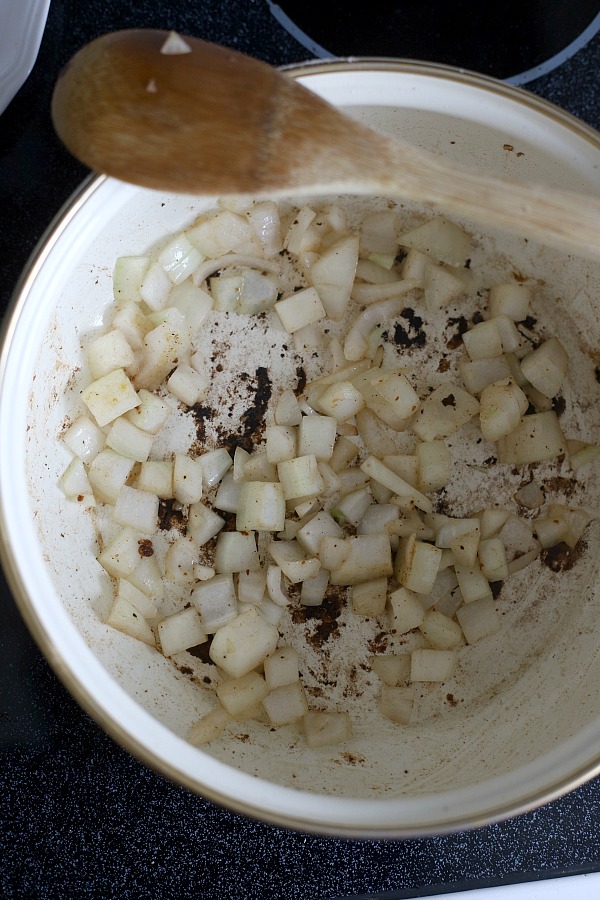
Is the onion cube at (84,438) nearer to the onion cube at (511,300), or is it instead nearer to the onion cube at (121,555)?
the onion cube at (121,555)

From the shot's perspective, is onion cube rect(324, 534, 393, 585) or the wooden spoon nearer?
the wooden spoon

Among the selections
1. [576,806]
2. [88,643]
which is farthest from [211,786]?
[576,806]

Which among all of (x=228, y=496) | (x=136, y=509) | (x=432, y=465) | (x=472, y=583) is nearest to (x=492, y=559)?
(x=472, y=583)

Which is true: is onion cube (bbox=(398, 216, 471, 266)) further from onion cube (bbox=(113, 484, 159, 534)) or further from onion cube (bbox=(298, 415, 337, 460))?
onion cube (bbox=(113, 484, 159, 534))

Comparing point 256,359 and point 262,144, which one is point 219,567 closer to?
point 256,359

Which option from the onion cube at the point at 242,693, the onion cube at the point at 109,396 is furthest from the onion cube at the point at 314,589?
the onion cube at the point at 109,396

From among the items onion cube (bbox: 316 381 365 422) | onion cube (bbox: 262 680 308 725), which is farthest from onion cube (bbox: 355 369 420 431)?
onion cube (bbox: 262 680 308 725)

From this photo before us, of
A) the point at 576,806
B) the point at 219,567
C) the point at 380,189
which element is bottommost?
the point at 576,806
